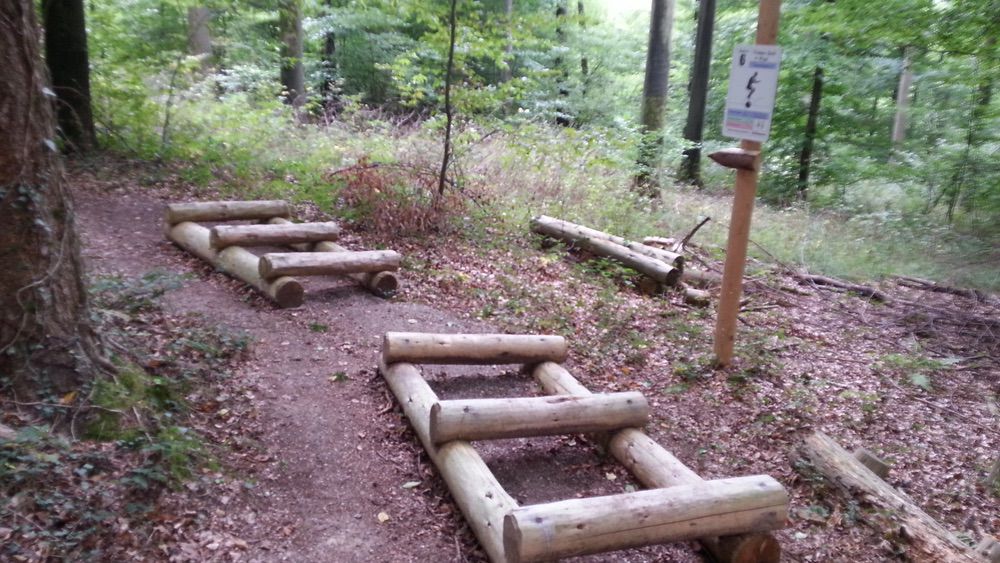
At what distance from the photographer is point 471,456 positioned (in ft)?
13.9

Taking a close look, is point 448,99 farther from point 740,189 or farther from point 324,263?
point 740,189

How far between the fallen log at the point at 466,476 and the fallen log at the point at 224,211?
4.72 meters

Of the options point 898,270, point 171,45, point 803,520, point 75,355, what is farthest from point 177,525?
point 898,270

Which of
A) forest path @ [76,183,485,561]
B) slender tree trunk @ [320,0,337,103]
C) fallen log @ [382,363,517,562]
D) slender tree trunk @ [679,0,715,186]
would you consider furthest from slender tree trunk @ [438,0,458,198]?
slender tree trunk @ [320,0,337,103]

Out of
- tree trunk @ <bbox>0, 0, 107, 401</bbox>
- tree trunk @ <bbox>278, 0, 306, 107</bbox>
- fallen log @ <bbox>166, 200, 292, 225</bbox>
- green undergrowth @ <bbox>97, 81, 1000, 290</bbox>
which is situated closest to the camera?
tree trunk @ <bbox>0, 0, 107, 401</bbox>

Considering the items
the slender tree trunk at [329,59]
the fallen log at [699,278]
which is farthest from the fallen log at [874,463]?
the slender tree trunk at [329,59]

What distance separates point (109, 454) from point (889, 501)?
5079mm

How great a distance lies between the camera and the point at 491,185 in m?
12.1

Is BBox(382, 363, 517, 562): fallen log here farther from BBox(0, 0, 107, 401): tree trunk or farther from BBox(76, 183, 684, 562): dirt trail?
BBox(0, 0, 107, 401): tree trunk

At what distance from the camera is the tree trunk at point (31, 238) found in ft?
11.9

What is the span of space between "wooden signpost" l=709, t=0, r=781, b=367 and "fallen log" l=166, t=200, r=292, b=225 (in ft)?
19.1

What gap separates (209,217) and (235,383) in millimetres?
4249

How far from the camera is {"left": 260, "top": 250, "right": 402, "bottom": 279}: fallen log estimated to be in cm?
686

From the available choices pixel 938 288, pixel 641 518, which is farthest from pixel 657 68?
pixel 641 518
